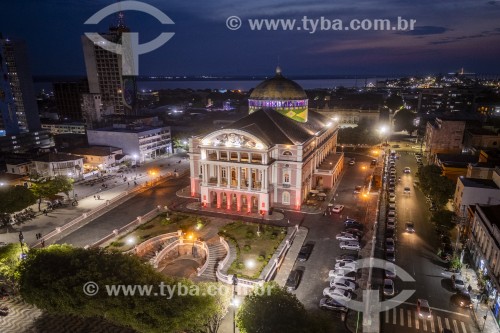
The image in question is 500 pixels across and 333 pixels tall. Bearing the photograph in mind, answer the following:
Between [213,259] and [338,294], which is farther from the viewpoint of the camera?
[213,259]

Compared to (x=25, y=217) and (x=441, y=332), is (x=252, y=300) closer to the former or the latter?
(x=441, y=332)

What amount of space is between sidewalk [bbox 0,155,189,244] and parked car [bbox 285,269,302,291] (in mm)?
37729

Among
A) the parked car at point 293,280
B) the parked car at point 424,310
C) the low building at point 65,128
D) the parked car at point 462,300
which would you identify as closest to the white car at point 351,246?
the parked car at point 293,280

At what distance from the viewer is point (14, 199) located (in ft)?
179

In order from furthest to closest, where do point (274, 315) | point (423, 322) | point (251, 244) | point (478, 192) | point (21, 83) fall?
point (21, 83), point (478, 192), point (251, 244), point (423, 322), point (274, 315)

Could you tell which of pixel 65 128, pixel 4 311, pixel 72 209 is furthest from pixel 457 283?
pixel 65 128

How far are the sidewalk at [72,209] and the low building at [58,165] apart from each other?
5616 millimetres

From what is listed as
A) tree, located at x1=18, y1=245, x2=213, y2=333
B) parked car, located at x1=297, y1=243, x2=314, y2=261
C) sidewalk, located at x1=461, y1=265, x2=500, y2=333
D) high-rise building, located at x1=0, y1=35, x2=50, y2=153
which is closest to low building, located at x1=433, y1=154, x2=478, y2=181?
sidewalk, located at x1=461, y1=265, x2=500, y2=333

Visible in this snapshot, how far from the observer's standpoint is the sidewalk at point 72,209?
175 feet

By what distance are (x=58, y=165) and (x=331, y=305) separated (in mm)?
68860

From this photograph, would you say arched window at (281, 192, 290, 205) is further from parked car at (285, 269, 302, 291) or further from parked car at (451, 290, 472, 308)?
parked car at (451, 290, 472, 308)

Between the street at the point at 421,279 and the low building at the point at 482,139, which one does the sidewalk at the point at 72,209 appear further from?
the low building at the point at 482,139

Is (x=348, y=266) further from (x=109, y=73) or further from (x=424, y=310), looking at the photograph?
(x=109, y=73)

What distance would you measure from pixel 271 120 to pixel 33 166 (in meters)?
56.0
